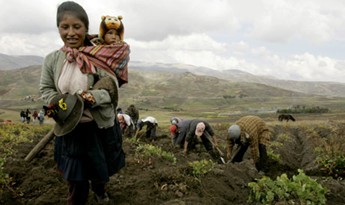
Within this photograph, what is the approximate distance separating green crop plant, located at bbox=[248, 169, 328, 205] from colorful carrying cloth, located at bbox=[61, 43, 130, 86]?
2357 mm

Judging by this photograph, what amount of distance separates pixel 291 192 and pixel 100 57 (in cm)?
277

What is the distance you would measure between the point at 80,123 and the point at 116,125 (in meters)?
0.54

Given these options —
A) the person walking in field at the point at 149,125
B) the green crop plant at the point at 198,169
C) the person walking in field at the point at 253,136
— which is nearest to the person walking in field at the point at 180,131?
the person walking in field at the point at 149,125

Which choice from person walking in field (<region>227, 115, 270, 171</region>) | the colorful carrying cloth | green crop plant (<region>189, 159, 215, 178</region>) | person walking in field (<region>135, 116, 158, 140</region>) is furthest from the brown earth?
person walking in field (<region>135, 116, 158, 140</region>)

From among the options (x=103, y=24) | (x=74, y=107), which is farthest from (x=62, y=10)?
(x=74, y=107)

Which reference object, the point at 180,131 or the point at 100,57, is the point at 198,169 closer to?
the point at 100,57

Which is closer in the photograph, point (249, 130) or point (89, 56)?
point (89, 56)

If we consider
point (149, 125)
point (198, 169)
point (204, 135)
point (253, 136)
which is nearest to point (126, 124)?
point (149, 125)

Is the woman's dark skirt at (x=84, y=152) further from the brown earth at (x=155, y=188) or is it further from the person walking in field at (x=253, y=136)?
the person walking in field at (x=253, y=136)

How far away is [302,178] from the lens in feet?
15.1

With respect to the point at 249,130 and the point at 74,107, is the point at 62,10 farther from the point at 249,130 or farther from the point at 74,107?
the point at 249,130

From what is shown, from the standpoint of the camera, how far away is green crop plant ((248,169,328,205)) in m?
4.36

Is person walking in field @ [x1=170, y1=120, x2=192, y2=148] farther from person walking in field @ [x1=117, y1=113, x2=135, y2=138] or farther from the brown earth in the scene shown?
the brown earth

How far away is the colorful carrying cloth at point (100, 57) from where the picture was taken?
3365 millimetres
